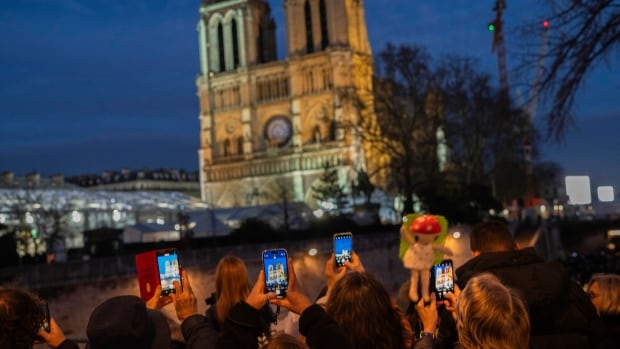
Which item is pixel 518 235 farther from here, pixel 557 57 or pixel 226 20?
pixel 226 20

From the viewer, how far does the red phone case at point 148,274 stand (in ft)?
18.8

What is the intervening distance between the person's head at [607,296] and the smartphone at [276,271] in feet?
9.38

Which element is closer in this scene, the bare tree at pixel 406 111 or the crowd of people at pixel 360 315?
the crowd of people at pixel 360 315

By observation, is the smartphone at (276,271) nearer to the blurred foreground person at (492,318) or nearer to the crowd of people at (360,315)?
the crowd of people at (360,315)

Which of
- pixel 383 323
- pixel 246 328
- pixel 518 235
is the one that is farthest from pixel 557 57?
pixel 518 235

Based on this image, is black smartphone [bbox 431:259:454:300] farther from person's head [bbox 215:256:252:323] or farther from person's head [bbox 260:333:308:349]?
person's head [bbox 260:333:308:349]

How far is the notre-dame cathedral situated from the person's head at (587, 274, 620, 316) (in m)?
59.9

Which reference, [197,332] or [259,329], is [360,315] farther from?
[197,332]

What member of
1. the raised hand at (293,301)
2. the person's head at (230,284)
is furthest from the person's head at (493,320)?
the person's head at (230,284)

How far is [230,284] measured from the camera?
5.52 metres

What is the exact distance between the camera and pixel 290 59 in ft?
240

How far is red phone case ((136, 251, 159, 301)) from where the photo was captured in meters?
5.74

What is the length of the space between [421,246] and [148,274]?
4.17 metres

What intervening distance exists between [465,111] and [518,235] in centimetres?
846
